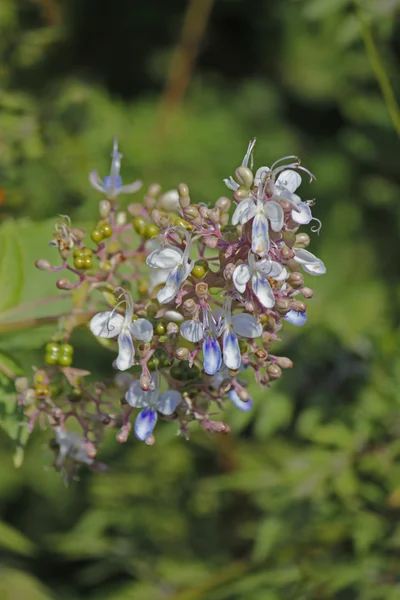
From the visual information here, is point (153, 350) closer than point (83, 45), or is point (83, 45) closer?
point (153, 350)

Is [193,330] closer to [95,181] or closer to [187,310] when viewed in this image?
[187,310]

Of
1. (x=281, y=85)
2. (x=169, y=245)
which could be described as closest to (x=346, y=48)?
(x=281, y=85)

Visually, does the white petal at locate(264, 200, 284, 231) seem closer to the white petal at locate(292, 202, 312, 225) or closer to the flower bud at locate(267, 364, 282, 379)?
the white petal at locate(292, 202, 312, 225)

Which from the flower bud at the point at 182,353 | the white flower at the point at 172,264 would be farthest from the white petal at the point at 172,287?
the flower bud at the point at 182,353

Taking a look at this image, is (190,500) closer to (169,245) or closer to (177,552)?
(177,552)

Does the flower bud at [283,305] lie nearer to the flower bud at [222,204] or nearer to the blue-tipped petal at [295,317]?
the blue-tipped petal at [295,317]

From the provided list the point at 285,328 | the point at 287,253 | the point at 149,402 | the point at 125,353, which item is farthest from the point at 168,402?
the point at 285,328
